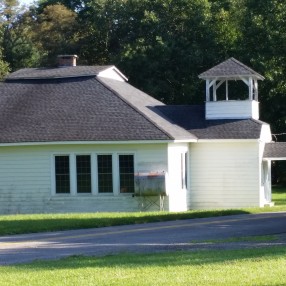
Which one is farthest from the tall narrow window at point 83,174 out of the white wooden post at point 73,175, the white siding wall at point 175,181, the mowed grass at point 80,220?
the mowed grass at point 80,220

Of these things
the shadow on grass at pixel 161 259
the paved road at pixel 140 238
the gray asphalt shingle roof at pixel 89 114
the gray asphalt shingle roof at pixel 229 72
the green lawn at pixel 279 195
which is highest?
the gray asphalt shingle roof at pixel 229 72

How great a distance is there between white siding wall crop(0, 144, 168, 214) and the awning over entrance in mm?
5468

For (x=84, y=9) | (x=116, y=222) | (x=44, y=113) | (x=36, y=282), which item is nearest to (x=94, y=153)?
(x=44, y=113)

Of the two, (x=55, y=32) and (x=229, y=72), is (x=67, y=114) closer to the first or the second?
(x=229, y=72)

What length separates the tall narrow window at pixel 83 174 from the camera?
116ft

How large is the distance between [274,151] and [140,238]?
625 inches

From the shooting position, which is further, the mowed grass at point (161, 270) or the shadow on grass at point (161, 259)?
the shadow on grass at point (161, 259)

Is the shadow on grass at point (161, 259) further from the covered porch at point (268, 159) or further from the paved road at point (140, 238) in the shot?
the covered porch at point (268, 159)

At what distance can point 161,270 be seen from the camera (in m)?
15.3

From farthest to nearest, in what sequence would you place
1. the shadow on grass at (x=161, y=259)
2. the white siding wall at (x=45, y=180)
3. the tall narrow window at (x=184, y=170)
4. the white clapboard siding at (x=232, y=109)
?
1. the white clapboard siding at (x=232, y=109)
2. the tall narrow window at (x=184, y=170)
3. the white siding wall at (x=45, y=180)
4. the shadow on grass at (x=161, y=259)

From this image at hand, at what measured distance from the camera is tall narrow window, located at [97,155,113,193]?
35.0 m

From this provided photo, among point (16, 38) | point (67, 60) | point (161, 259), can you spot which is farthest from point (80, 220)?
point (16, 38)

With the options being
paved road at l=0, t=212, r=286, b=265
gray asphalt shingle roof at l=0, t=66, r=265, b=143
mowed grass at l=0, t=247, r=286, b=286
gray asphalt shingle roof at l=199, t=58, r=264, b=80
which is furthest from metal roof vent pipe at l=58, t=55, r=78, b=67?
mowed grass at l=0, t=247, r=286, b=286

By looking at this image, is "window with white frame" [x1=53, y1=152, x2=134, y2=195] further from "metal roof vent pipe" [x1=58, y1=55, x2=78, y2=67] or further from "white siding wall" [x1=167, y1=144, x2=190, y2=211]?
"metal roof vent pipe" [x1=58, y1=55, x2=78, y2=67]
